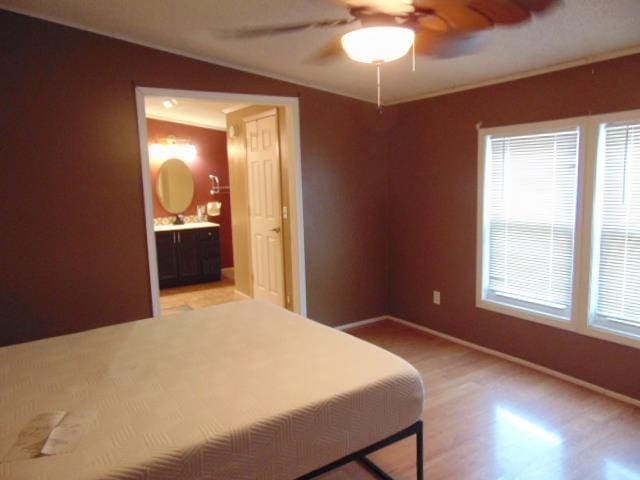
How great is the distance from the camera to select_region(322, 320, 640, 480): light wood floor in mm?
2266

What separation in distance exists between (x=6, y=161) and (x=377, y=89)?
→ 2.90 m

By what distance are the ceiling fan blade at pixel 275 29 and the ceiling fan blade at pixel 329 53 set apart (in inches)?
10.0

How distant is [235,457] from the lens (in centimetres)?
147

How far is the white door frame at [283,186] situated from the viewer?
10.7 ft

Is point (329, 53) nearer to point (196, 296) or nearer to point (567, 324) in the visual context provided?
point (567, 324)

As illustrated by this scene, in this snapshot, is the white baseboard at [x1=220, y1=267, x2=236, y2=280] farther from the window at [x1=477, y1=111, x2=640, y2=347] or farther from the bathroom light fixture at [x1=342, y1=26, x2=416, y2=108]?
the bathroom light fixture at [x1=342, y1=26, x2=416, y2=108]

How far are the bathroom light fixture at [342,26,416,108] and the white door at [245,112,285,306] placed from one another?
2173 millimetres

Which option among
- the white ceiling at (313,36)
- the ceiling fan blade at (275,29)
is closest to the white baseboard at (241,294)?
the white ceiling at (313,36)

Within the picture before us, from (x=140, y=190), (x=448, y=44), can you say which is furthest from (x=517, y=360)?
(x=140, y=190)

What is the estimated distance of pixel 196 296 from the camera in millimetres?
5828

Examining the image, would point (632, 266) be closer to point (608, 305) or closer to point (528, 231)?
point (608, 305)

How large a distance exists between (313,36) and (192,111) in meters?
3.25

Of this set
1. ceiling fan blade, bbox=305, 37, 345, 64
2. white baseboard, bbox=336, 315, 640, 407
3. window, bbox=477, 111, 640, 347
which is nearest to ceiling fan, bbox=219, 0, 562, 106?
ceiling fan blade, bbox=305, 37, 345, 64

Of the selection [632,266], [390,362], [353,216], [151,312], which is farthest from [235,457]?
[353,216]
